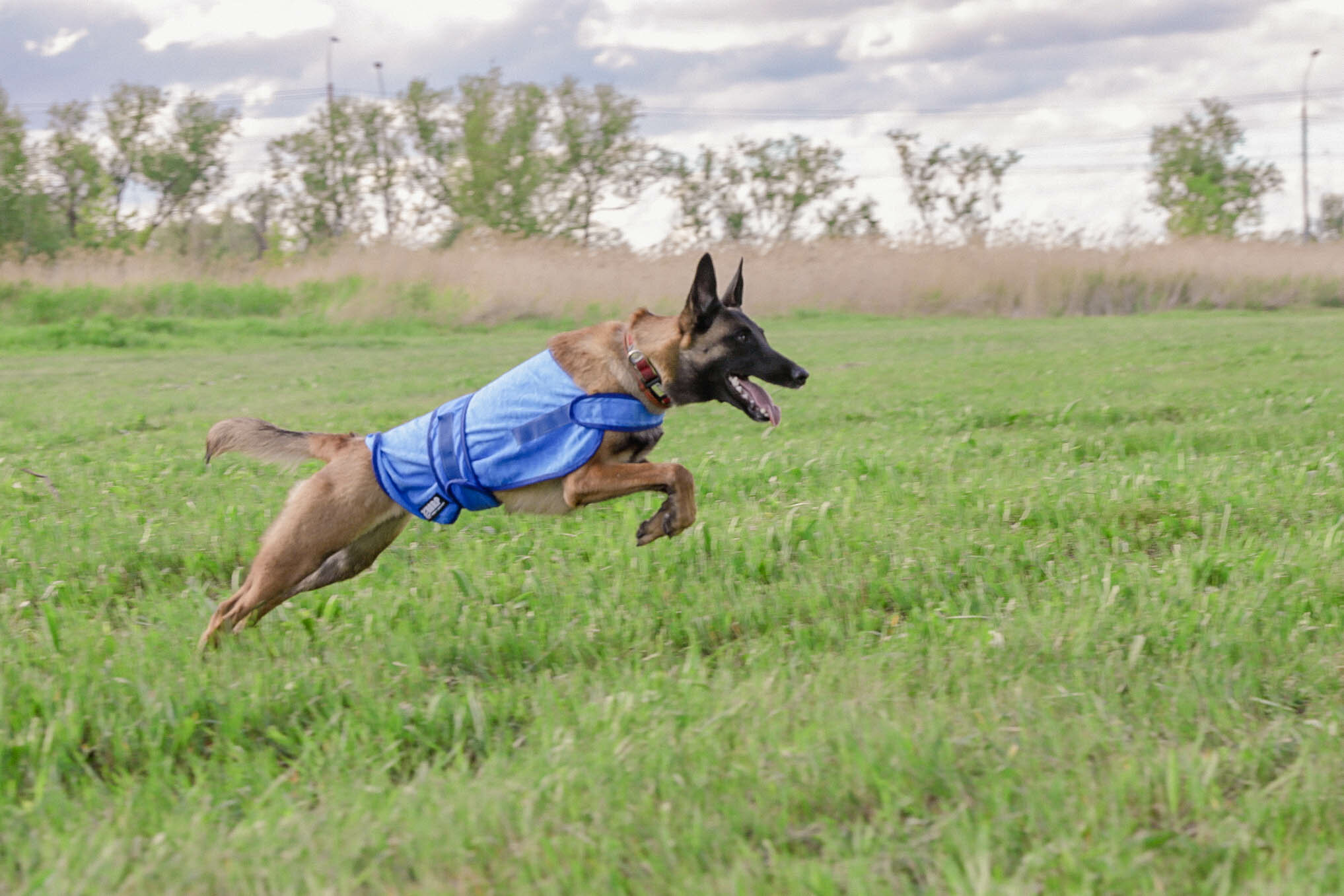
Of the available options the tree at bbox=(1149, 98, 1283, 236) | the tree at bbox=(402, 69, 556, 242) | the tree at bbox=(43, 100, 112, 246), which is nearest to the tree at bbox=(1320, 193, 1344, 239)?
the tree at bbox=(1149, 98, 1283, 236)

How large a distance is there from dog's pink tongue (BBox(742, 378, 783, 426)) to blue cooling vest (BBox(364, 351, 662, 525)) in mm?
610

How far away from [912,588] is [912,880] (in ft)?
6.48

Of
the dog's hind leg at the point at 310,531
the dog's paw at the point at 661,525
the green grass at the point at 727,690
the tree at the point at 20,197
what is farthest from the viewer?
the tree at the point at 20,197

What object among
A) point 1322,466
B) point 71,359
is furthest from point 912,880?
point 71,359

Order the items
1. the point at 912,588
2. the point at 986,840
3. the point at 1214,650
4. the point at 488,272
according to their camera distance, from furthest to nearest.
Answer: the point at 488,272, the point at 912,588, the point at 1214,650, the point at 986,840

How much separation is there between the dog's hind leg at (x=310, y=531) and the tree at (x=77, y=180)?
42.2 metres

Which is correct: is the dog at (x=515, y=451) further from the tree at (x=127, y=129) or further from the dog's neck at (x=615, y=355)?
the tree at (x=127, y=129)

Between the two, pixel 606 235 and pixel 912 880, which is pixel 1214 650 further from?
pixel 606 235

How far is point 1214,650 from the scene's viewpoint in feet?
11.3

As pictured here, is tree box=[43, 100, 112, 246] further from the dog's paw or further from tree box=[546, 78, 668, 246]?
the dog's paw

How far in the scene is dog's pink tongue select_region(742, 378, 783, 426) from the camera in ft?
15.6

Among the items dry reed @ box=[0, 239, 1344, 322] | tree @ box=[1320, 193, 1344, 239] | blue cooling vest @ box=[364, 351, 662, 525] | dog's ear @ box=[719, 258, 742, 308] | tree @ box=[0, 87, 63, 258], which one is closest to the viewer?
blue cooling vest @ box=[364, 351, 662, 525]

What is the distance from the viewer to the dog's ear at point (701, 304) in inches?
183

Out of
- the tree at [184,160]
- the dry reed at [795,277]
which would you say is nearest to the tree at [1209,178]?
the dry reed at [795,277]
